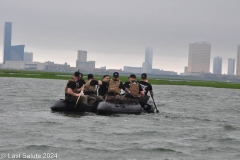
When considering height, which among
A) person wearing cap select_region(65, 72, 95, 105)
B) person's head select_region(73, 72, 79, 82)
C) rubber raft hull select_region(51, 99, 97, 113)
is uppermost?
person's head select_region(73, 72, 79, 82)

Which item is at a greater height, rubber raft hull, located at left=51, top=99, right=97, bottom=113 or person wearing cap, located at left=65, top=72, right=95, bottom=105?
person wearing cap, located at left=65, top=72, right=95, bottom=105

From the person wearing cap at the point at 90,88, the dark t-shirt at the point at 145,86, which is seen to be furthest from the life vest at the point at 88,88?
the dark t-shirt at the point at 145,86

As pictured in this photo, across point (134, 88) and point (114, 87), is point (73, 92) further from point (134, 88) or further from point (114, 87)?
point (134, 88)

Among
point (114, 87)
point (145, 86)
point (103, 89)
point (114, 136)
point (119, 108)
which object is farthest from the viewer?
point (145, 86)

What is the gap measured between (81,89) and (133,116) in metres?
2.99

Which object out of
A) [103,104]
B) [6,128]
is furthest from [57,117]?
[6,128]

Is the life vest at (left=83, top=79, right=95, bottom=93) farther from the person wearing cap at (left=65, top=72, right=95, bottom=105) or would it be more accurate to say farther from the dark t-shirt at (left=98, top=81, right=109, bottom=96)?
the dark t-shirt at (left=98, top=81, right=109, bottom=96)

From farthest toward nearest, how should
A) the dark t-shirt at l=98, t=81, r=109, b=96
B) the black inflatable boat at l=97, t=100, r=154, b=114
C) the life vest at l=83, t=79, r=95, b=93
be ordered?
1. the dark t-shirt at l=98, t=81, r=109, b=96
2. the life vest at l=83, t=79, r=95, b=93
3. the black inflatable boat at l=97, t=100, r=154, b=114

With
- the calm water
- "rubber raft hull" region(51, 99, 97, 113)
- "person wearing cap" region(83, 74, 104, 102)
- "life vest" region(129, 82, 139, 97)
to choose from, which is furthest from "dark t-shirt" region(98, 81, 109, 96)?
the calm water

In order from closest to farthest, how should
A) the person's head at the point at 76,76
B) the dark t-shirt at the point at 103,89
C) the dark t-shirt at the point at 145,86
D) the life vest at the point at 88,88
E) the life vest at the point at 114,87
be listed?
the person's head at the point at 76,76
the life vest at the point at 114,87
the life vest at the point at 88,88
the dark t-shirt at the point at 103,89
the dark t-shirt at the point at 145,86

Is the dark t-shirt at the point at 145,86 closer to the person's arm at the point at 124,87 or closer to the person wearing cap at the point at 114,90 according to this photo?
the person's arm at the point at 124,87

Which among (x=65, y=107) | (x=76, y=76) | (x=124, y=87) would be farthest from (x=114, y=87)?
(x=65, y=107)

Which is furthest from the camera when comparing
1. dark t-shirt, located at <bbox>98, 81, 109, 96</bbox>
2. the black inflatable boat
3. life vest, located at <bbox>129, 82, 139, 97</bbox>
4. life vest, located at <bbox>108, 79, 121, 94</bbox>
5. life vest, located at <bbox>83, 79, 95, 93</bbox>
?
dark t-shirt, located at <bbox>98, 81, 109, 96</bbox>

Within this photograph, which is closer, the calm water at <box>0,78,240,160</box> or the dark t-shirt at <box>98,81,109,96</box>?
the calm water at <box>0,78,240,160</box>
